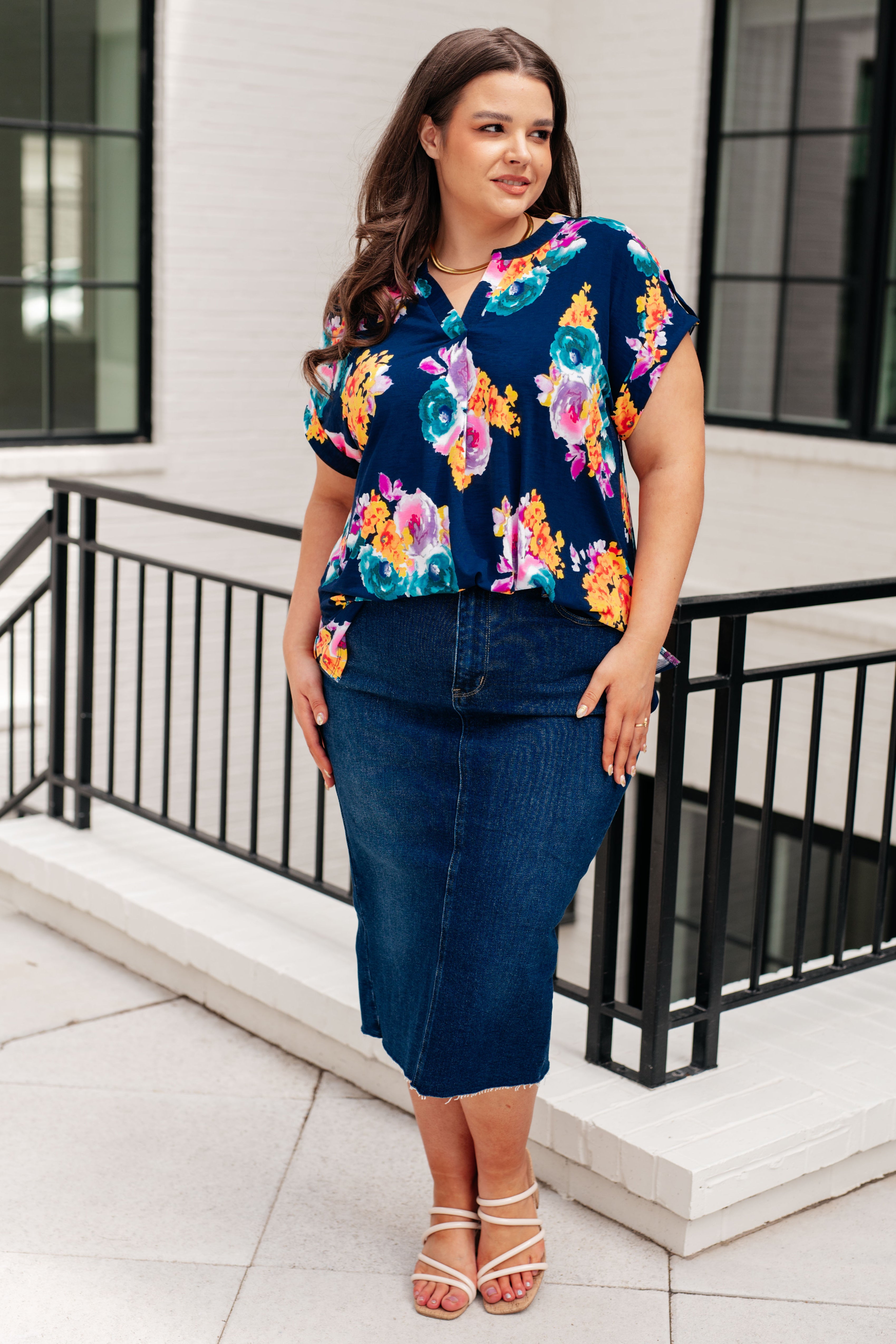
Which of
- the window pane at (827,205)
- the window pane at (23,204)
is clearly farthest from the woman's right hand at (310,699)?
the window pane at (827,205)

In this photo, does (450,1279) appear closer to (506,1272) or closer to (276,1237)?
(506,1272)

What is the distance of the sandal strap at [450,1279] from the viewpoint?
2.17 metres

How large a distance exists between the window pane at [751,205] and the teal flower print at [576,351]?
15.7 ft

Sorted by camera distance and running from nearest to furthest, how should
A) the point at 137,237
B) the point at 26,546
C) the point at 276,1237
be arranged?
the point at 276,1237, the point at 26,546, the point at 137,237

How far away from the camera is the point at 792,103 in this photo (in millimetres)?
5914

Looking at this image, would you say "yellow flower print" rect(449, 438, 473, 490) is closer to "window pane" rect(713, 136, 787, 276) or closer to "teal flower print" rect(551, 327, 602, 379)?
"teal flower print" rect(551, 327, 602, 379)

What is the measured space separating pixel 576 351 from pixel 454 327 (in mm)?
159

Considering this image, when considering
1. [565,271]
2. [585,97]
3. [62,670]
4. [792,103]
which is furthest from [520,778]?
[585,97]

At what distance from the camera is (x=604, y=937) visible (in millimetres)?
2545

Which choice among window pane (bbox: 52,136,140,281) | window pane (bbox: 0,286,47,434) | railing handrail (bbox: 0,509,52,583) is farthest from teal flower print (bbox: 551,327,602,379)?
window pane (bbox: 52,136,140,281)

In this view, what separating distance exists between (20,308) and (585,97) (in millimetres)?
2624

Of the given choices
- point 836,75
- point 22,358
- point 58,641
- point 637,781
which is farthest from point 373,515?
point 836,75

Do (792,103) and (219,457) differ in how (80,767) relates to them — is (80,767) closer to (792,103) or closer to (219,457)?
(219,457)

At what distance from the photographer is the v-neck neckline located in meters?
1.91
